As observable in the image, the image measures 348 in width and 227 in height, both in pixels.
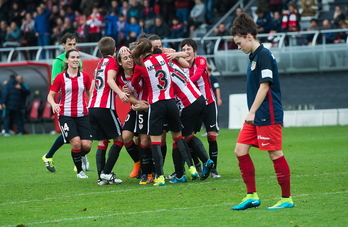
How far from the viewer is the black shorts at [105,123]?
32.5 ft

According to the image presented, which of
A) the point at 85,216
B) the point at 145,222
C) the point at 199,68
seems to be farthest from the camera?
the point at 199,68

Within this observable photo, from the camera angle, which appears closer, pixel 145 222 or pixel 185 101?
pixel 145 222

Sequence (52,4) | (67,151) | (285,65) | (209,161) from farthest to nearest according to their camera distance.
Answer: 1. (52,4)
2. (285,65)
3. (67,151)
4. (209,161)

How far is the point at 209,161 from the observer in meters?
9.61

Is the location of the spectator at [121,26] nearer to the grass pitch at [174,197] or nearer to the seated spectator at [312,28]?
the seated spectator at [312,28]

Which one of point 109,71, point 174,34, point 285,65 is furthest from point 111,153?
point 174,34

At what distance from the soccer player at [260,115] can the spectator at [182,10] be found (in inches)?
763

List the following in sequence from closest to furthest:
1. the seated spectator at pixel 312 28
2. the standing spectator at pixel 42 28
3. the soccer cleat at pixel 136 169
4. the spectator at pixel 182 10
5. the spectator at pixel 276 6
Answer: the soccer cleat at pixel 136 169 → the seated spectator at pixel 312 28 → the spectator at pixel 276 6 → the spectator at pixel 182 10 → the standing spectator at pixel 42 28

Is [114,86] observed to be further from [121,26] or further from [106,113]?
[121,26]

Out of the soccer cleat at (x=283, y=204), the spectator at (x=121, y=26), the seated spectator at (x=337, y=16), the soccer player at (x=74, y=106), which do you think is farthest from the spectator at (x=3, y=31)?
the soccer cleat at (x=283, y=204)

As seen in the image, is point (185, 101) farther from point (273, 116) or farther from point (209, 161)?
point (273, 116)

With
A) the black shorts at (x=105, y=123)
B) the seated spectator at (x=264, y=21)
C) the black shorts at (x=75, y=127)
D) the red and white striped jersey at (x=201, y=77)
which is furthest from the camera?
the seated spectator at (x=264, y=21)

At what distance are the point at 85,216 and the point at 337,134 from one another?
39.4 feet

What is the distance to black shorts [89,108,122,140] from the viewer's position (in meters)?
9.91
